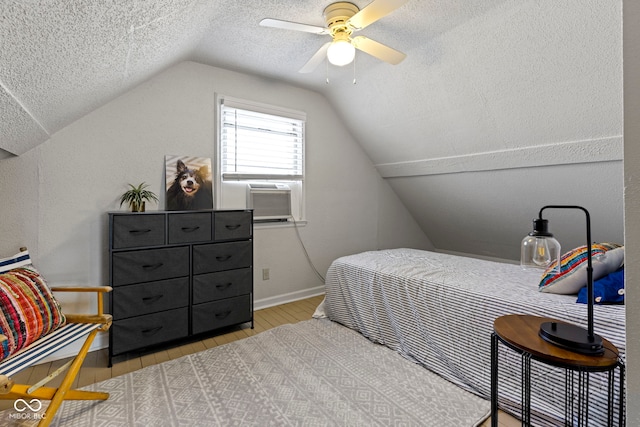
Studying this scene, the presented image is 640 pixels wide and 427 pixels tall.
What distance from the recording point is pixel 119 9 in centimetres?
115

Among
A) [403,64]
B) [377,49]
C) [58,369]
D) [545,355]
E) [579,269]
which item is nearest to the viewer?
[545,355]

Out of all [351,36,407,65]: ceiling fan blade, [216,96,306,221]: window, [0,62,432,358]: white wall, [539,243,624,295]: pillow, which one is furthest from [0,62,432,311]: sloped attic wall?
[539,243,624,295]: pillow

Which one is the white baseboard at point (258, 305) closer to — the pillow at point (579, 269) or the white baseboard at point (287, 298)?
the white baseboard at point (287, 298)

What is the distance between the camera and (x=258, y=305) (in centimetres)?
326

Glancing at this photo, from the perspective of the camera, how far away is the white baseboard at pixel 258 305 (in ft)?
7.56

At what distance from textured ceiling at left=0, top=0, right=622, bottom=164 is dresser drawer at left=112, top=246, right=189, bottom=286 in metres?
0.91

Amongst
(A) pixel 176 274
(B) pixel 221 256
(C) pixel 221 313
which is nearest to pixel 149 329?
(A) pixel 176 274

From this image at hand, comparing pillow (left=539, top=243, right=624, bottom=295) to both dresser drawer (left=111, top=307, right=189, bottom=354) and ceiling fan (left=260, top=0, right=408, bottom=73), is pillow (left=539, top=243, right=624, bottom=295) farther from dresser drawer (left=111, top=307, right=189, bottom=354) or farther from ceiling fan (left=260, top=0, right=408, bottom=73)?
dresser drawer (left=111, top=307, right=189, bottom=354)

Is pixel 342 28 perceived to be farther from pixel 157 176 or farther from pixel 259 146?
pixel 157 176

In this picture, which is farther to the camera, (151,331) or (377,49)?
(151,331)

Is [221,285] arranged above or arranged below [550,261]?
below

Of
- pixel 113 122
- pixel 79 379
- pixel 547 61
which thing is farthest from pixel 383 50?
pixel 79 379

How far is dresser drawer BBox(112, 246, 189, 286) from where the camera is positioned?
217cm

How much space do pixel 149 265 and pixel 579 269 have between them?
270 centimetres
